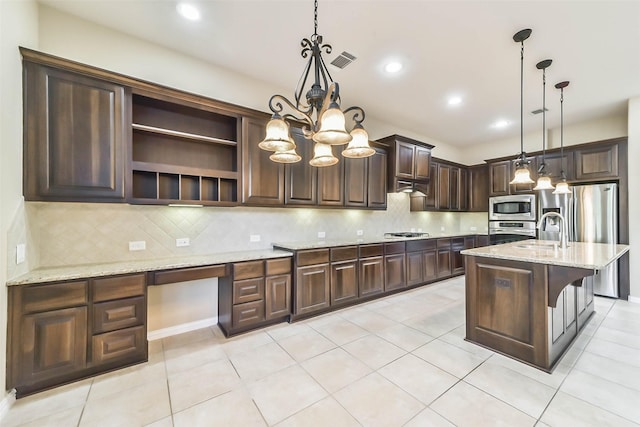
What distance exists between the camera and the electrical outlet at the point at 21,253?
6.34ft

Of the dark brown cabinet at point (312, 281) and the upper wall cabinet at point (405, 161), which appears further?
the upper wall cabinet at point (405, 161)

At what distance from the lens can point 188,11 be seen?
2311mm

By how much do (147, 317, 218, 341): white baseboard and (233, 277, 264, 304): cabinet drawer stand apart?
0.65 meters

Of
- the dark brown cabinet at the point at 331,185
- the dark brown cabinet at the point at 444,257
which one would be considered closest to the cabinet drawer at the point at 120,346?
the dark brown cabinet at the point at 331,185

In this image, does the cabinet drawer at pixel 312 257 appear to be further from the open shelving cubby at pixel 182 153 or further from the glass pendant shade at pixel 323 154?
the glass pendant shade at pixel 323 154

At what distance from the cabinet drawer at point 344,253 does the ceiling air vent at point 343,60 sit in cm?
233

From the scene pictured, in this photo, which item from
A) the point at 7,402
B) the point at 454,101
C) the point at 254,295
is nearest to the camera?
the point at 7,402

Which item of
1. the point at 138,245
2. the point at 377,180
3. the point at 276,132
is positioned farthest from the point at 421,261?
the point at 138,245

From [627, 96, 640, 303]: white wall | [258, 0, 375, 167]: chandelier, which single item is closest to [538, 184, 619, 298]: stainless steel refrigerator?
[627, 96, 640, 303]: white wall

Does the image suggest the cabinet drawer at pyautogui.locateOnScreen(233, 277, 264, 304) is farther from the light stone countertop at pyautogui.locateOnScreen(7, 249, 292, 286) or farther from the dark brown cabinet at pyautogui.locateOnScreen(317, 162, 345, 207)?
the dark brown cabinet at pyautogui.locateOnScreen(317, 162, 345, 207)

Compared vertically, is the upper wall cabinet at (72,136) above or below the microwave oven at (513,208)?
above

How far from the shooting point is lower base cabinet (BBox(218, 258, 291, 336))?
2.79 m

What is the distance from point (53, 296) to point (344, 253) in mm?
2902

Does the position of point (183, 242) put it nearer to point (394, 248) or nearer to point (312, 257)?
point (312, 257)
